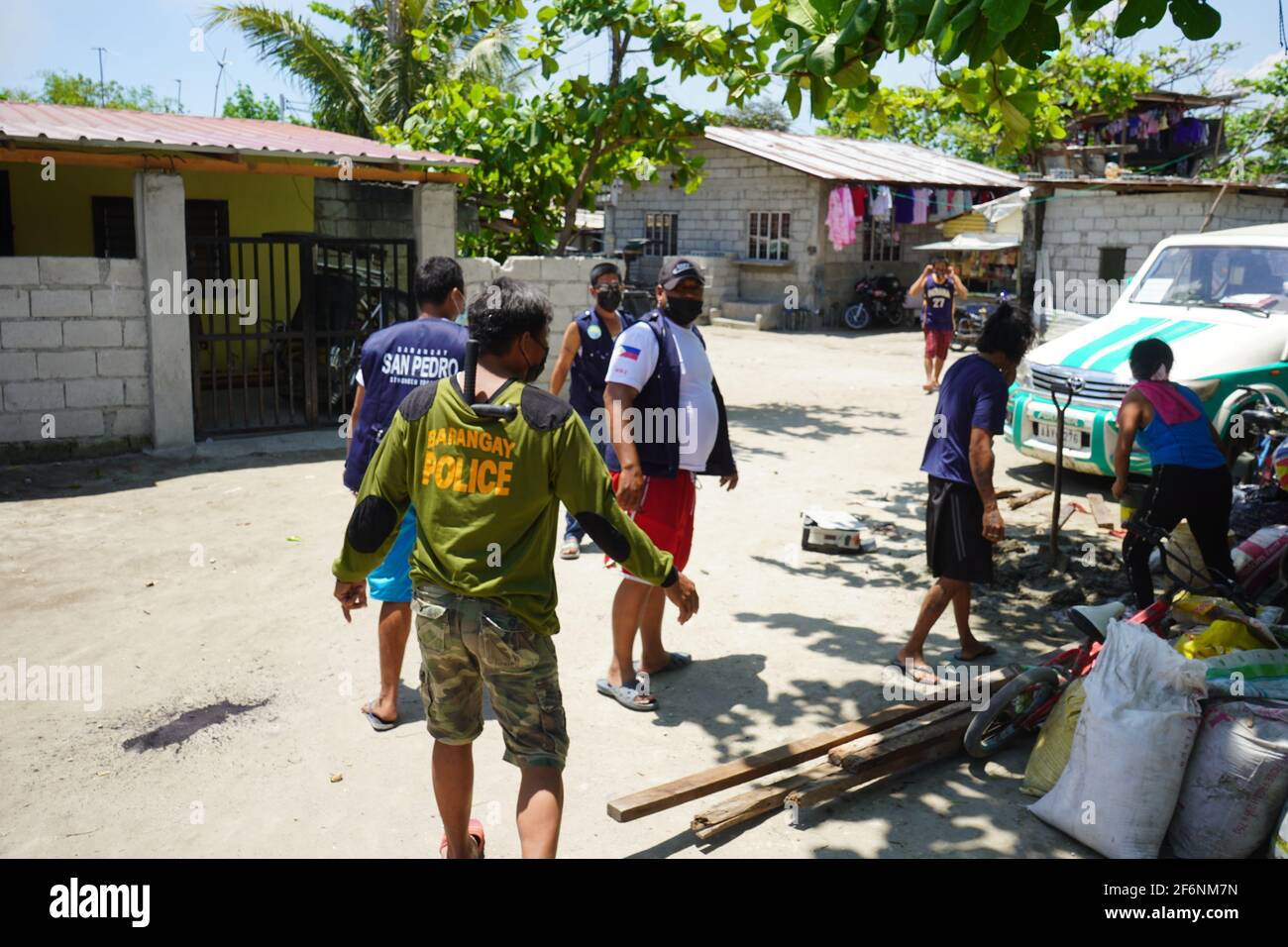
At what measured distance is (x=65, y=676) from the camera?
16.5ft

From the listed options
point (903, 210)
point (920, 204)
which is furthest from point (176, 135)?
point (920, 204)

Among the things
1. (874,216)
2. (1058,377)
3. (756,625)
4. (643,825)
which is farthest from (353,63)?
(643,825)

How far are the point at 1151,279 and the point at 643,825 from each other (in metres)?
8.09

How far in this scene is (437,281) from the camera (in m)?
4.47

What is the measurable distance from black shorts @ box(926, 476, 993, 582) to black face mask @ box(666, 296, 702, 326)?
137cm

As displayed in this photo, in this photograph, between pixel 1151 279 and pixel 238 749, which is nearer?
pixel 238 749

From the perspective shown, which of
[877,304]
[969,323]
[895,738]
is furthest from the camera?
[877,304]

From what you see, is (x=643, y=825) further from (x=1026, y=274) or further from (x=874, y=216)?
(x=874, y=216)

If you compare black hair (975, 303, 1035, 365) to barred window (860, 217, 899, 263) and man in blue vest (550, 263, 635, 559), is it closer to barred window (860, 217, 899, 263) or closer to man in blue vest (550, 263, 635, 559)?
man in blue vest (550, 263, 635, 559)

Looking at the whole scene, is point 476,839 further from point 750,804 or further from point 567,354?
point 567,354

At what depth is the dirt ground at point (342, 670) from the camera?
12.5 feet

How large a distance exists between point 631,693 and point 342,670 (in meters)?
1.40

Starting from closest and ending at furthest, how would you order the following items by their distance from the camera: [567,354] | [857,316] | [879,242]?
[567,354] → [857,316] → [879,242]

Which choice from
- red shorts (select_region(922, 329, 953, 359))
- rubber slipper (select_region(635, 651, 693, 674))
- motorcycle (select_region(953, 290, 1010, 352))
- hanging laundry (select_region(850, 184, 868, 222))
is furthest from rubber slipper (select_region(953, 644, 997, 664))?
hanging laundry (select_region(850, 184, 868, 222))
